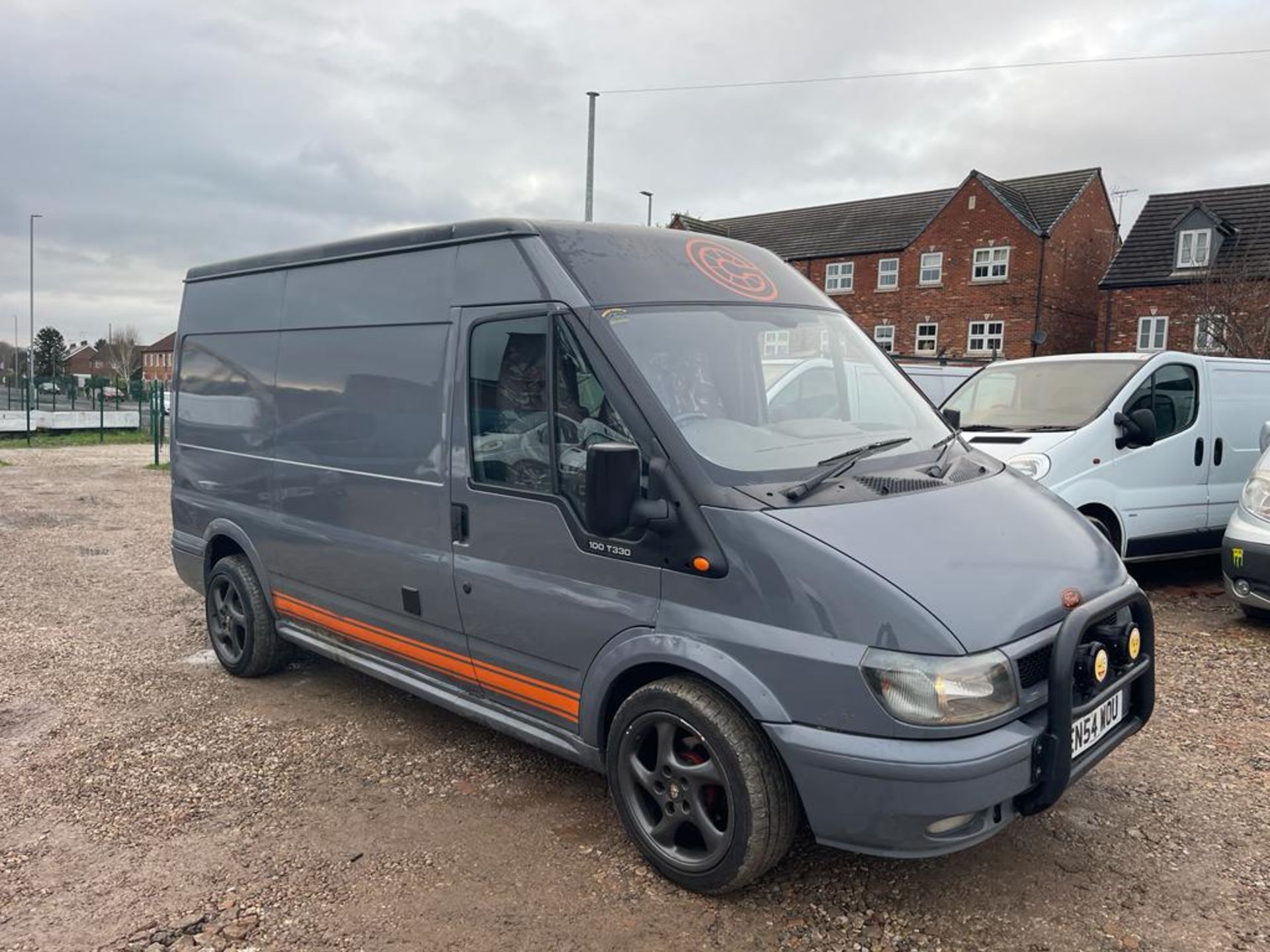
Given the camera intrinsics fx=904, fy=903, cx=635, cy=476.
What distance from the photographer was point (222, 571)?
5531 mm

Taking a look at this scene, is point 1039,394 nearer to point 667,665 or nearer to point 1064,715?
point 1064,715

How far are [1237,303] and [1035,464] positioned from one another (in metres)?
21.9

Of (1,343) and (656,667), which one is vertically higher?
(1,343)

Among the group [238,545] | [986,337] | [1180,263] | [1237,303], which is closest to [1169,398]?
[238,545]

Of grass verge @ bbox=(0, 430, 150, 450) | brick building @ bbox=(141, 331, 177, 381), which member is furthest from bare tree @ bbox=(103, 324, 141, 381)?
grass verge @ bbox=(0, 430, 150, 450)

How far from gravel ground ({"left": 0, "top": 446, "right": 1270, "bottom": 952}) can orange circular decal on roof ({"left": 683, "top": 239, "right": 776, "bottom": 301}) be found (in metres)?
2.23

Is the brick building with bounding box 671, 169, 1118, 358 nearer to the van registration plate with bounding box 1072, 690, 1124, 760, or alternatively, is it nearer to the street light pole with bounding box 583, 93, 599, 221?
the street light pole with bounding box 583, 93, 599, 221

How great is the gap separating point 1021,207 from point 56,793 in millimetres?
38592

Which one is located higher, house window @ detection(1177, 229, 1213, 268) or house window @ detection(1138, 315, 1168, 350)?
house window @ detection(1177, 229, 1213, 268)

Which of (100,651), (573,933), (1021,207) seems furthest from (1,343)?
(573,933)

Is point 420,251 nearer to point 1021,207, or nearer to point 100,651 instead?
point 100,651

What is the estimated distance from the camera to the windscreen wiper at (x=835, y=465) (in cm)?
304

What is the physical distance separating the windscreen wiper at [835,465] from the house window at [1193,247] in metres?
32.7

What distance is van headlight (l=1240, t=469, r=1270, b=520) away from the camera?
620 cm
